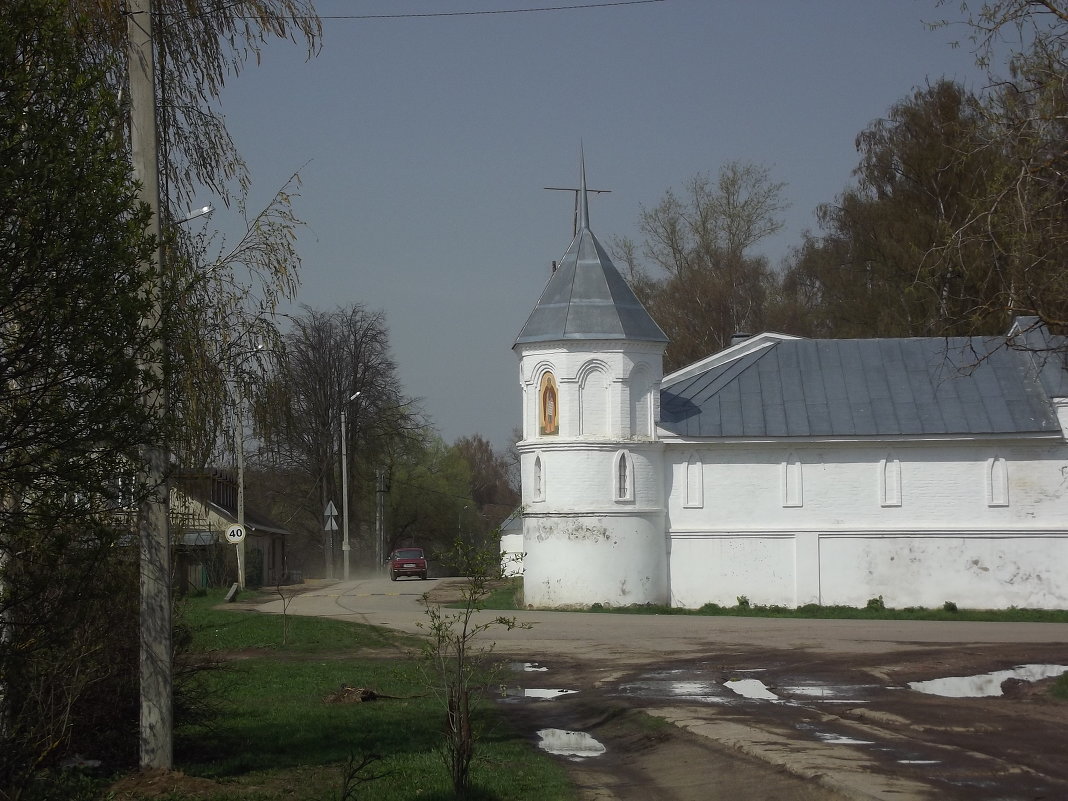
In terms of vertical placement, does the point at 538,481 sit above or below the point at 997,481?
above

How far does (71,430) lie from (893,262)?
144ft

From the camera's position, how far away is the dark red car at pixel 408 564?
5372 cm

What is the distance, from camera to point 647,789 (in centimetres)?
1002

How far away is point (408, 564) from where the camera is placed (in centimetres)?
5372

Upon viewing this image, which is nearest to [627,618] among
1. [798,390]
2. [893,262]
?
[798,390]

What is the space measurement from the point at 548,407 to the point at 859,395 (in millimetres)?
8932

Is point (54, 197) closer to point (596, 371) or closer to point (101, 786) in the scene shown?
point (101, 786)

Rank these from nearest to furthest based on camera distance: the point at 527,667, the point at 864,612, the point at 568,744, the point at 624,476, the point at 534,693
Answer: the point at 568,744 < the point at 534,693 < the point at 527,667 < the point at 864,612 < the point at 624,476

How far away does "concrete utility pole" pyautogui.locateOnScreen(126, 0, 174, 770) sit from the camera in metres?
9.34

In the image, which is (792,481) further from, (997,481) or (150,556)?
(150,556)

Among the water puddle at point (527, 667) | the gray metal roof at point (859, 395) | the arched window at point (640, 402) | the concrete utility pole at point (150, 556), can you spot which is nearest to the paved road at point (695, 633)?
the water puddle at point (527, 667)

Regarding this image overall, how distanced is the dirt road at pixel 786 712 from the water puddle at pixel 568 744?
2 cm

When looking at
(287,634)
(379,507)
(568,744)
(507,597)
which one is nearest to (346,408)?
(379,507)

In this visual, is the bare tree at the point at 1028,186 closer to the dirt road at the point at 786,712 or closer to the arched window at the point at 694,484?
the dirt road at the point at 786,712
